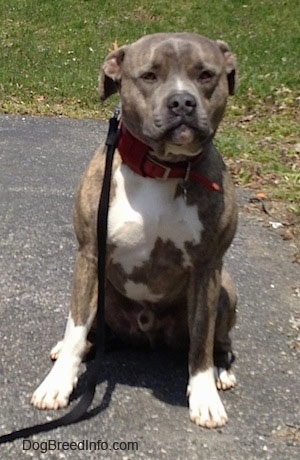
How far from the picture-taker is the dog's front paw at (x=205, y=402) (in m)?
3.28

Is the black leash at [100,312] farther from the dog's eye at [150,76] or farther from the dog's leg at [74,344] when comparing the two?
the dog's eye at [150,76]

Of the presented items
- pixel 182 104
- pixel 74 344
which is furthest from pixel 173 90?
pixel 74 344

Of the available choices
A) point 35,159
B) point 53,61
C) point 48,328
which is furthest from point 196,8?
point 48,328

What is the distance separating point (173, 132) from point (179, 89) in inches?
6.1

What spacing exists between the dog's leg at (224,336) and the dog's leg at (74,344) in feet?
1.87

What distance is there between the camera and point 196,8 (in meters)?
14.3

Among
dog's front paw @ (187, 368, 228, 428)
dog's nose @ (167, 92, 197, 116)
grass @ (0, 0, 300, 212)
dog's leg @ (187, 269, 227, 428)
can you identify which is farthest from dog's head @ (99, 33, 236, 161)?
grass @ (0, 0, 300, 212)

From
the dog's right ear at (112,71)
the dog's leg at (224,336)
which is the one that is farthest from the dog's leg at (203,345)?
the dog's right ear at (112,71)

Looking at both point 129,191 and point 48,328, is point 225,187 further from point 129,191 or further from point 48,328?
point 48,328

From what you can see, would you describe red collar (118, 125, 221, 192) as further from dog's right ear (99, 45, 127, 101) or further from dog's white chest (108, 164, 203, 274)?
dog's right ear (99, 45, 127, 101)

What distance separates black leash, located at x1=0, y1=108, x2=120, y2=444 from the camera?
10.2 ft

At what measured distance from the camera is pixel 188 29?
13.4m

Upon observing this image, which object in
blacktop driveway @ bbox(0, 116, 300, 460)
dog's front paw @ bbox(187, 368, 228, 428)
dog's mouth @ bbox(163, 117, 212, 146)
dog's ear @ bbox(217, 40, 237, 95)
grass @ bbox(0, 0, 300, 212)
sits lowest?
grass @ bbox(0, 0, 300, 212)

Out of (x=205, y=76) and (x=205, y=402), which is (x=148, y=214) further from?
(x=205, y=402)
